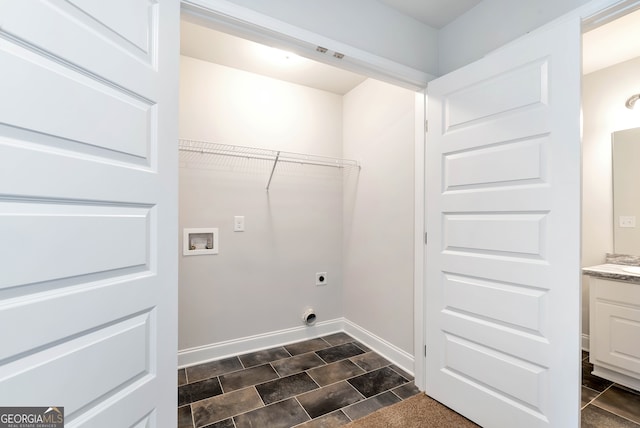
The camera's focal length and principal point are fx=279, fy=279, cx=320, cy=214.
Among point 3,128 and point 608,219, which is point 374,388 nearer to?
point 3,128

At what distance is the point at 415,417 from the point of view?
1701 mm

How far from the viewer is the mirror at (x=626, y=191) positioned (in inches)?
89.4

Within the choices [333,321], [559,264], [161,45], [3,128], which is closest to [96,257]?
[3,128]

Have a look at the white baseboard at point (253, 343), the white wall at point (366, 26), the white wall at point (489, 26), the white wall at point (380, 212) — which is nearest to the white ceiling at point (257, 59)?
the white wall at point (380, 212)

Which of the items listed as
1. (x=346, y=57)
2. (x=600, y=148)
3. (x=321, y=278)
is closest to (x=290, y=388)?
(x=321, y=278)

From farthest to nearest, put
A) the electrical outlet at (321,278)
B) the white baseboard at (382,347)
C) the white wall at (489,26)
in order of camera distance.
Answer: the electrical outlet at (321,278) < the white baseboard at (382,347) < the white wall at (489,26)

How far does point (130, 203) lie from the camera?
0.93 metres

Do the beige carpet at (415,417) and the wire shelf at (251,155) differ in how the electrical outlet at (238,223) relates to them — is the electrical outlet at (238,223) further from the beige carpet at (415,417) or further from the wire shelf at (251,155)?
the beige carpet at (415,417)

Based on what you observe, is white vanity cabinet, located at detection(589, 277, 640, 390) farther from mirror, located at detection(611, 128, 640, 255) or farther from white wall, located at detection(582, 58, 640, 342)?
mirror, located at detection(611, 128, 640, 255)

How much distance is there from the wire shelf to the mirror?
7.19 feet

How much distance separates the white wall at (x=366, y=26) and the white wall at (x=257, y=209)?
122cm

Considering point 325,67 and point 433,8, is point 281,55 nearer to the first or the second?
point 325,67

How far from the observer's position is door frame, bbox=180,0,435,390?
131 cm

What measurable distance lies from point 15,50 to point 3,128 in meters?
0.19
